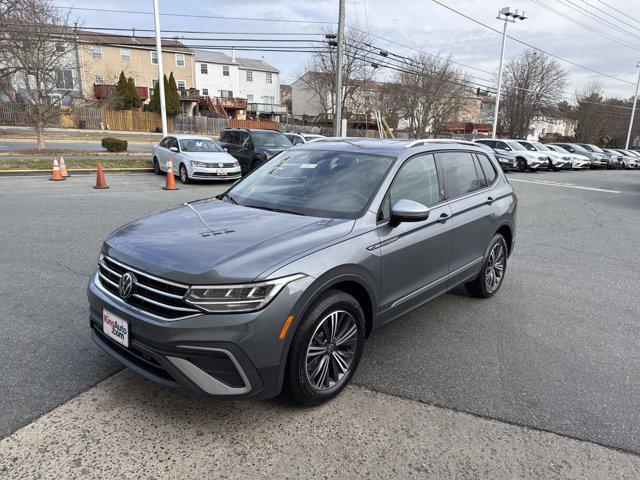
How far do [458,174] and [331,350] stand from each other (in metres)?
2.47

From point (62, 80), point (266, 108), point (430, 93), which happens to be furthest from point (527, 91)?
point (62, 80)

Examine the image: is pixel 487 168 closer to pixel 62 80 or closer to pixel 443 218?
pixel 443 218

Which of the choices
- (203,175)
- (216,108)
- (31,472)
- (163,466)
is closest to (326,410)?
(163,466)

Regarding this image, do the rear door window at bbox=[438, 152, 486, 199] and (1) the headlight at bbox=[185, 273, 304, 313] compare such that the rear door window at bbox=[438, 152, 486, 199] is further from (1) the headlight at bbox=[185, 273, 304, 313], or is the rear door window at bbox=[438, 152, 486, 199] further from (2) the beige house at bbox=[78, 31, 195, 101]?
→ (2) the beige house at bbox=[78, 31, 195, 101]

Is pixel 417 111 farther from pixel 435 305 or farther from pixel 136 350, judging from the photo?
pixel 136 350

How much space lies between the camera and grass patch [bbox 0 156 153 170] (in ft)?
49.1

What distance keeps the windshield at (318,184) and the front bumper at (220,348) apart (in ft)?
3.38

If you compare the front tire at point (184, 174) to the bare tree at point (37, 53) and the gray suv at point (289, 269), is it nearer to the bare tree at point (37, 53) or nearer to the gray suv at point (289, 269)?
the bare tree at point (37, 53)

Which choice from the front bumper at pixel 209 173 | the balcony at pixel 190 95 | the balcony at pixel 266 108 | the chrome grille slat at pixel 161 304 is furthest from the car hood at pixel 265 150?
the balcony at pixel 266 108

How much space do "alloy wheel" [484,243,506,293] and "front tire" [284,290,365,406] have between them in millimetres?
2457

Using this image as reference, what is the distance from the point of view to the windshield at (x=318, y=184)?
353 cm

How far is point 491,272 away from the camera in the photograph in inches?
204

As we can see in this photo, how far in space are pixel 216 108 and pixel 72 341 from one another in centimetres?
5535

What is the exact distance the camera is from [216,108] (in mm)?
55344
